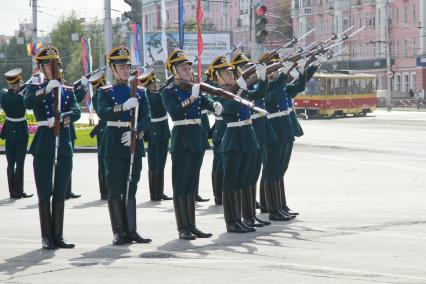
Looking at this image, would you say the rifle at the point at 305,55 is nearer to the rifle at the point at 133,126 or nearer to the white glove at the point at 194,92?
the white glove at the point at 194,92

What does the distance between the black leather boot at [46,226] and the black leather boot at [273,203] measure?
3284 mm

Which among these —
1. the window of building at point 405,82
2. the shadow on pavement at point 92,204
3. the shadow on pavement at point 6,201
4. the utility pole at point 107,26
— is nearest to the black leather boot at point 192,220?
the shadow on pavement at point 92,204

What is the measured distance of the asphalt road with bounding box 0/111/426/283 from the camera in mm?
9516

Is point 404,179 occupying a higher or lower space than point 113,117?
lower

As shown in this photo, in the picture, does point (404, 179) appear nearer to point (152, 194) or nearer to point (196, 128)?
point (152, 194)

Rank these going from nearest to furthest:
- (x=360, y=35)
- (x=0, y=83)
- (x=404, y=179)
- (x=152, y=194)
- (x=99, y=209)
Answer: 1. (x=99, y=209)
2. (x=152, y=194)
3. (x=404, y=179)
4. (x=360, y=35)
5. (x=0, y=83)

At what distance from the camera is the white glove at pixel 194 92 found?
11.7m

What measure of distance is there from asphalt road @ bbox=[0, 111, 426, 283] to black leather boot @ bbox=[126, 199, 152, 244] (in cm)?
17

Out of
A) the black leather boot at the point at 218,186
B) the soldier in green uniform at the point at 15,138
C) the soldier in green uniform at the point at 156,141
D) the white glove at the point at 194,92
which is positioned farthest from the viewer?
the soldier in green uniform at the point at 15,138

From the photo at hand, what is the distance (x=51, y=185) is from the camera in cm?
1143

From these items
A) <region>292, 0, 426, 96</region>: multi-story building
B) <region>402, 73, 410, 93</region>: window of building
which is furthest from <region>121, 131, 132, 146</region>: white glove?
<region>402, 73, 410, 93</region>: window of building

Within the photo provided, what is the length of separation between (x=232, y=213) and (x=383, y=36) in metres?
84.7

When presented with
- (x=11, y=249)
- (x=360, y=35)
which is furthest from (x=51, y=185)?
(x=360, y=35)

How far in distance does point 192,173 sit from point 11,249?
2103 mm
